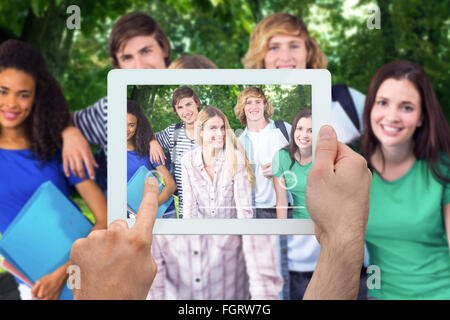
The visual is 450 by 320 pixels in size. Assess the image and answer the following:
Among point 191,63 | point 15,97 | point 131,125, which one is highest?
point 191,63

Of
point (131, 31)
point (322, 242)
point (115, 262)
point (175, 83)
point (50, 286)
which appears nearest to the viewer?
point (115, 262)

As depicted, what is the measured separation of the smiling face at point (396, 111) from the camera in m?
2.02

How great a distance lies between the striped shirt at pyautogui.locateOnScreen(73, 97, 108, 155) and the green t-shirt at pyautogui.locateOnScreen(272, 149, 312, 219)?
1.39 meters

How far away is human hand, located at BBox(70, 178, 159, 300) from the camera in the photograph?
3.07 ft

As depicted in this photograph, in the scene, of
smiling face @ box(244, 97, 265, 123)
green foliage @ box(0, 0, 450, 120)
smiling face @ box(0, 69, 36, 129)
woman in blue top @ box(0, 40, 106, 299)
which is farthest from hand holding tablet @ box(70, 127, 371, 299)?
green foliage @ box(0, 0, 450, 120)

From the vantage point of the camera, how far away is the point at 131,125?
3.93ft

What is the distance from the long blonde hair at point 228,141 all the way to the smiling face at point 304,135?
0.52 ft

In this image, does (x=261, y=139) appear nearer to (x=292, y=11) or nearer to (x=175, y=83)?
(x=175, y=83)

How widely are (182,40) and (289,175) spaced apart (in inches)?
150

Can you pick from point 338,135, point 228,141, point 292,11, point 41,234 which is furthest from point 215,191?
point 292,11

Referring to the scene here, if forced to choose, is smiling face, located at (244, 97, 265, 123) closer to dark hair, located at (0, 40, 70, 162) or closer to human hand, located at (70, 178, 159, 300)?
human hand, located at (70, 178, 159, 300)

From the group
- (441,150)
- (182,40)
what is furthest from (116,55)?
(182,40)

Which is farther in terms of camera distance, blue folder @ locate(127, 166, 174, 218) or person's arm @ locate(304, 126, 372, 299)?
blue folder @ locate(127, 166, 174, 218)

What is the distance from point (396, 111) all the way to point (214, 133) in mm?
1194
